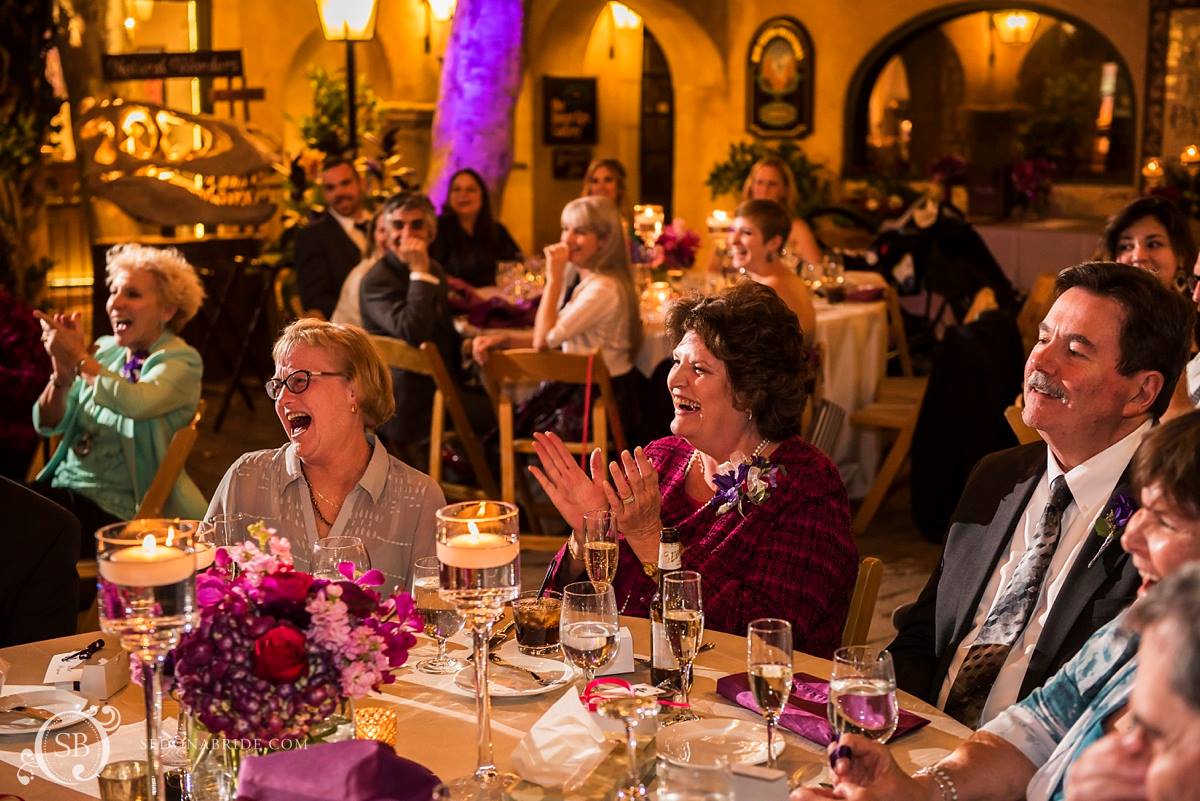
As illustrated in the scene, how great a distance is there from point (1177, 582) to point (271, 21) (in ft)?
35.7

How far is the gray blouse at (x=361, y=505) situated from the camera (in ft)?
9.30

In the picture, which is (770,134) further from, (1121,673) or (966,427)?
(1121,673)

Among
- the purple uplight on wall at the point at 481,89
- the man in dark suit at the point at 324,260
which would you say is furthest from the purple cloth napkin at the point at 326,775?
the purple uplight on wall at the point at 481,89

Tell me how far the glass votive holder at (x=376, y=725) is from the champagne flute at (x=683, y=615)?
0.40 metres

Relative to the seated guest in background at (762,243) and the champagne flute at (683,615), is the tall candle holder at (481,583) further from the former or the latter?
the seated guest in background at (762,243)

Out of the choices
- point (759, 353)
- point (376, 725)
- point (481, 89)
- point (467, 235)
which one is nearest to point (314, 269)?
point (467, 235)

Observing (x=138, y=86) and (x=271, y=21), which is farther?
(x=271, y=21)

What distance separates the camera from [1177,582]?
4.04 ft

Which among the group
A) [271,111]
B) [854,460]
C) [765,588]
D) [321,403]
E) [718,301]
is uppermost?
[271,111]

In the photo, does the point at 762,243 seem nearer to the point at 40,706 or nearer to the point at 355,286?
the point at 355,286

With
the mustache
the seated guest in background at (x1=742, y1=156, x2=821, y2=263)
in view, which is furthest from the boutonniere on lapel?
the seated guest in background at (x1=742, y1=156, x2=821, y2=263)

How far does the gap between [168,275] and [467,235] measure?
129 inches

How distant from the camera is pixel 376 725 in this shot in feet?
6.46

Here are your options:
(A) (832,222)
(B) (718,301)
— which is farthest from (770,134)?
(B) (718,301)
